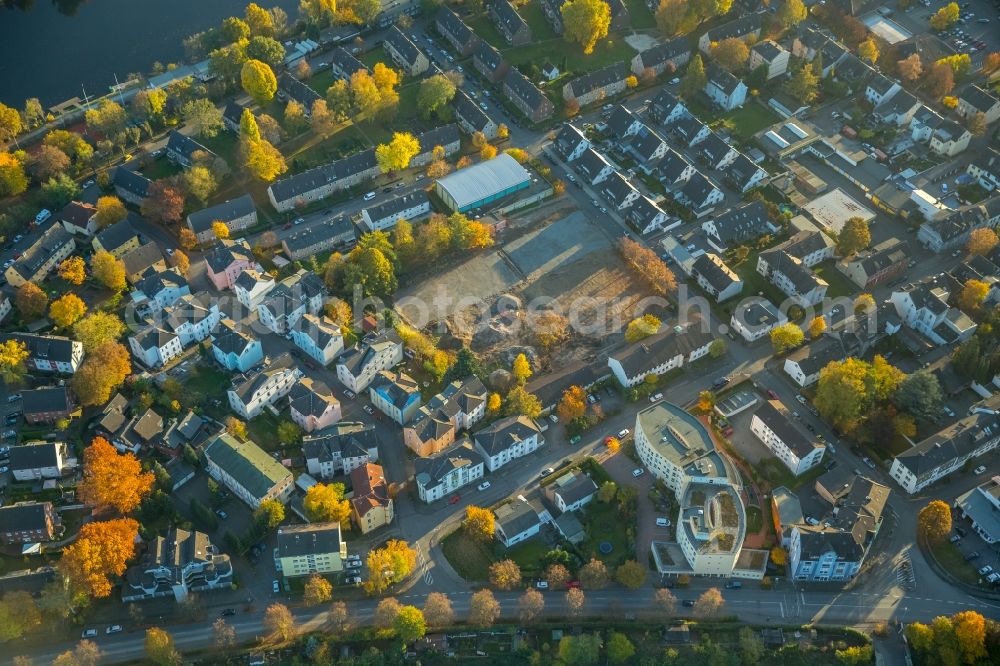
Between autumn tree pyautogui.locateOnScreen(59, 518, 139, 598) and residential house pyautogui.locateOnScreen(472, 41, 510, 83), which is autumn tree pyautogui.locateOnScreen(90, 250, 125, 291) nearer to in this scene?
autumn tree pyautogui.locateOnScreen(59, 518, 139, 598)

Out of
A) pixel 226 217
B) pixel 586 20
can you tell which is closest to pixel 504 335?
pixel 226 217

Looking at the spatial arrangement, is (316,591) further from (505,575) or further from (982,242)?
(982,242)

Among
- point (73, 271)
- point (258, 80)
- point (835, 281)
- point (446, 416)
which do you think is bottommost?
point (446, 416)

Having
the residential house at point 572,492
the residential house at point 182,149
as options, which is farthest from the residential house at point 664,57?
the residential house at point 572,492

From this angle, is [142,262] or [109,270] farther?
[142,262]

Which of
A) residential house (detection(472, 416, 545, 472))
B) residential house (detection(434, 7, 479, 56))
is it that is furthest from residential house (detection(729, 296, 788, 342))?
residential house (detection(434, 7, 479, 56))

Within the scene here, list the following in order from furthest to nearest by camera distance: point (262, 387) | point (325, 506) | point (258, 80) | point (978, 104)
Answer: point (978, 104) → point (258, 80) → point (262, 387) → point (325, 506)

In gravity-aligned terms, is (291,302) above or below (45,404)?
above
